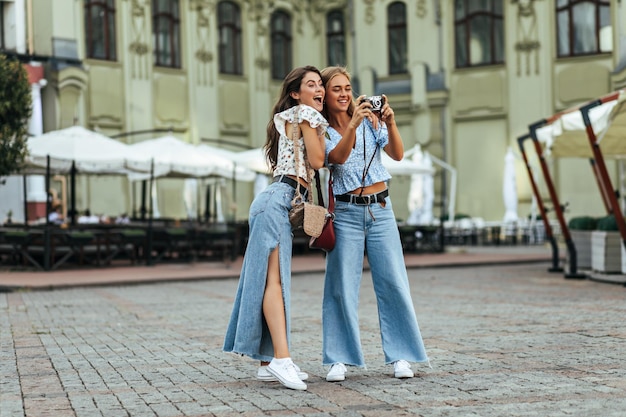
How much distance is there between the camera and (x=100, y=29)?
3153 cm

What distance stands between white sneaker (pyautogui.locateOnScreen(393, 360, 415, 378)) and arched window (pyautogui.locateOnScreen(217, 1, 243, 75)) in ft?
95.0

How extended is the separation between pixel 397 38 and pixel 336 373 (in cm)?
3077

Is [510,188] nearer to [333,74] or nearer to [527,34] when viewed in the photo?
[527,34]

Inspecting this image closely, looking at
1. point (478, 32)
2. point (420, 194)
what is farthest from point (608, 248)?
point (478, 32)

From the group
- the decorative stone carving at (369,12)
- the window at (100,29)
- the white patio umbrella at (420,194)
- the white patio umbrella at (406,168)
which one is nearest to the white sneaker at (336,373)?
the white patio umbrella at (406,168)

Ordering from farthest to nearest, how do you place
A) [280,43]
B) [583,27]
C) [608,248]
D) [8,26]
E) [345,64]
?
[280,43], [583,27], [345,64], [8,26], [608,248]

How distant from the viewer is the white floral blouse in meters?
6.39

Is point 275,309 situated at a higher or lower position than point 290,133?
lower

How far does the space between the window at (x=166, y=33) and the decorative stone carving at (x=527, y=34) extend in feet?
33.2

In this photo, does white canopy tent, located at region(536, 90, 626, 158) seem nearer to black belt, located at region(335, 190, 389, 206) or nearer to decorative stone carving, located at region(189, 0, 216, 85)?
black belt, located at region(335, 190, 389, 206)

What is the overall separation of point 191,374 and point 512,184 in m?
24.0

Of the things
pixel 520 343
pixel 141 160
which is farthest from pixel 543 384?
pixel 141 160

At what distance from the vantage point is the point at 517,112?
3362 centimetres

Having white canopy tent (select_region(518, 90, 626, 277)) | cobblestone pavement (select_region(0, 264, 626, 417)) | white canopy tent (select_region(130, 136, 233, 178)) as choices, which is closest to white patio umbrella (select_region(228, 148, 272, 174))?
white canopy tent (select_region(130, 136, 233, 178))
